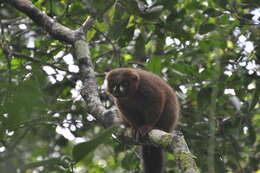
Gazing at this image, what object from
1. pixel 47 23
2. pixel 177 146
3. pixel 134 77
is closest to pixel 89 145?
pixel 177 146

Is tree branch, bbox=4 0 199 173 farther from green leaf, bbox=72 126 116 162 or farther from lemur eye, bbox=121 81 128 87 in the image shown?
lemur eye, bbox=121 81 128 87

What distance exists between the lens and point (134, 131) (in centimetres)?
487

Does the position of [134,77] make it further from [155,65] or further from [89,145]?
[89,145]

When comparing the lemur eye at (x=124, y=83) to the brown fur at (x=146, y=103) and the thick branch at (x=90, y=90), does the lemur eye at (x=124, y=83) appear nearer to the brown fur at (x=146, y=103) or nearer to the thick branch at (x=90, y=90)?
the brown fur at (x=146, y=103)

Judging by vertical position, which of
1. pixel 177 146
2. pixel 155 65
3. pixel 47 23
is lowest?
pixel 155 65

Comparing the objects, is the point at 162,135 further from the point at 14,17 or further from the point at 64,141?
the point at 14,17

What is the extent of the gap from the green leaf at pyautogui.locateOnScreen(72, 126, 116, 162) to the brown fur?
114 inches

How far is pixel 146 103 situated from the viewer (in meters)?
5.53

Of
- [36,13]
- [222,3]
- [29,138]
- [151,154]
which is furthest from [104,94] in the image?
[29,138]

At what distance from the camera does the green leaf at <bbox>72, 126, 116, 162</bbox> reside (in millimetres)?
2025

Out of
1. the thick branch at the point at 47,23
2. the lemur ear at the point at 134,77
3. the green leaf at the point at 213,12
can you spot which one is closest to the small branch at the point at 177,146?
the thick branch at the point at 47,23

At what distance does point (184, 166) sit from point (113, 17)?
2.56 metres

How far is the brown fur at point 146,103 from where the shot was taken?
17.5 feet

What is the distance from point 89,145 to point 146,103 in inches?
138
